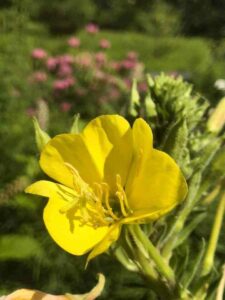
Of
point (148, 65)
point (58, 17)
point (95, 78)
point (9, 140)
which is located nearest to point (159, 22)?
point (58, 17)

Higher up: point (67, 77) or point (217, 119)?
point (217, 119)

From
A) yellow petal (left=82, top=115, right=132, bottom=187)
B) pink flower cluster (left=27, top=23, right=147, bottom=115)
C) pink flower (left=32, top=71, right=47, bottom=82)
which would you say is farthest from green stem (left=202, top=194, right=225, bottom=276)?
pink flower (left=32, top=71, right=47, bottom=82)

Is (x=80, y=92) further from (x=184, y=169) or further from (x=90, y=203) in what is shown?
(x=90, y=203)

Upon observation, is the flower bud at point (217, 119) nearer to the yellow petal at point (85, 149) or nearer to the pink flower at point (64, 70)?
the yellow petal at point (85, 149)

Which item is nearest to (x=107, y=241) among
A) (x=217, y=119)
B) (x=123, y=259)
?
(x=123, y=259)

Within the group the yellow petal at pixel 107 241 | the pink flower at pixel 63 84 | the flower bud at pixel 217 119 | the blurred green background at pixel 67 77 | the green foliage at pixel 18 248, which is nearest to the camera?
the yellow petal at pixel 107 241

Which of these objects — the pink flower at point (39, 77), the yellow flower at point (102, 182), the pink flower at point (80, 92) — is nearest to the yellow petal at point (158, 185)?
the yellow flower at point (102, 182)

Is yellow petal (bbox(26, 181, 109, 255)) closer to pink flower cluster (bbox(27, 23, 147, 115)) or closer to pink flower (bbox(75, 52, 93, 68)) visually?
pink flower cluster (bbox(27, 23, 147, 115))

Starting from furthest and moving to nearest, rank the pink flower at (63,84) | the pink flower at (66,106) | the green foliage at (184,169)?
the pink flower at (63,84), the pink flower at (66,106), the green foliage at (184,169)
